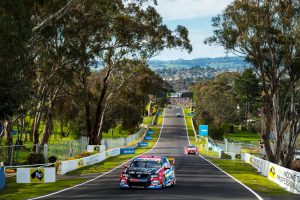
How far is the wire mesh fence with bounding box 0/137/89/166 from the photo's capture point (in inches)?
1363

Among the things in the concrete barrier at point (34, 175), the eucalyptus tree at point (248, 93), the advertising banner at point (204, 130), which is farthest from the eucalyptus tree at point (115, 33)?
the eucalyptus tree at point (248, 93)

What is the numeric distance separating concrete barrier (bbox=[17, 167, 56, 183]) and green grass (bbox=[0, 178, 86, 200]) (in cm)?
49

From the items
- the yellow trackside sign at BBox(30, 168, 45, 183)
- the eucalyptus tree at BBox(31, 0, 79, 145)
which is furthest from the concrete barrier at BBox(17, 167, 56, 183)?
the eucalyptus tree at BBox(31, 0, 79, 145)

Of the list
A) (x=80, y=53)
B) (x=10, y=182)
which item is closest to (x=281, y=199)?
(x=10, y=182)

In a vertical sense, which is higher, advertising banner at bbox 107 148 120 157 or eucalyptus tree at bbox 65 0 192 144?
eucalyptus tree at bbox 65 0 192 144

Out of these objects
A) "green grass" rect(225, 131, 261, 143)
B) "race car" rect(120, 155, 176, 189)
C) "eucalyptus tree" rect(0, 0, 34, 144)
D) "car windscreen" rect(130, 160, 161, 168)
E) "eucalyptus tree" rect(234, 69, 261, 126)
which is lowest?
"race car" rect(120, 155, 176, 189)

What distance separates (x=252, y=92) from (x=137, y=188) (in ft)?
367

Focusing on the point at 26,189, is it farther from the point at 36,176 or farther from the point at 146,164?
the point at 146,164

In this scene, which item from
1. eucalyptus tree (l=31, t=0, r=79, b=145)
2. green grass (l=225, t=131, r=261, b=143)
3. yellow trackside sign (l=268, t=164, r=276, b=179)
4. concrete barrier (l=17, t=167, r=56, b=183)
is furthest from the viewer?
green grass (l=225, t=131, r=261, b=143)

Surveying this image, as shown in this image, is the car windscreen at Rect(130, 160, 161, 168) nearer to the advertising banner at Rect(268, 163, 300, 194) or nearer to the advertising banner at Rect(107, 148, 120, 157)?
the advertising banner at Rect(268, 163, 300, 194)

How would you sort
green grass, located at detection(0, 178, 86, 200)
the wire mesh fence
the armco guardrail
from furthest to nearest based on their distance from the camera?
1. the wire mesh fence
2. the armco guardrail
3. green grass, located at detection(0, 178, 86, 200)

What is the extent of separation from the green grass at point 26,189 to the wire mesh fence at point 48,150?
20.9 ft

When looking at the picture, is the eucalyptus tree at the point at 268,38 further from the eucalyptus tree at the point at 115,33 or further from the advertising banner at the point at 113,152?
the advertising banner at the point at 113,152

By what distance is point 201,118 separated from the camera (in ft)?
457
